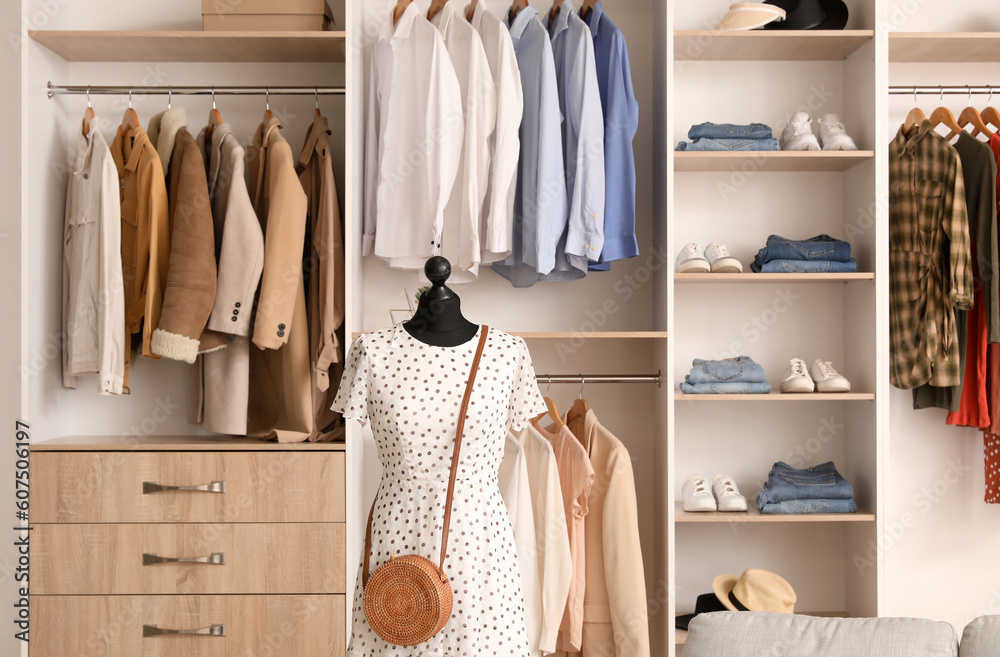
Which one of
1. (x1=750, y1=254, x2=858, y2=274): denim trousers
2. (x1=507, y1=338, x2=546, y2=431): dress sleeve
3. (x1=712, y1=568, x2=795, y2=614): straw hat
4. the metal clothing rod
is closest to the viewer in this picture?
(x1=507, y1=338, x2=546, y2=431): dress sleeve

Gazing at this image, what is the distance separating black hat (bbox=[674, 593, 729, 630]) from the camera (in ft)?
8.24

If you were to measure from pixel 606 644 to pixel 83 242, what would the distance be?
215 centimetres

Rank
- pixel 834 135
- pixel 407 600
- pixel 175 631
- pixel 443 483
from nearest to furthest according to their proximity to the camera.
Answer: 1. pixel 407 600
2. pixel 443 483
3. pixel 175 631
4. pixel 834 135

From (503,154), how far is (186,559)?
162 cm

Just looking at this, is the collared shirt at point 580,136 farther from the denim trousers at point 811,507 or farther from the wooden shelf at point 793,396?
the denim trousers at point 811,507

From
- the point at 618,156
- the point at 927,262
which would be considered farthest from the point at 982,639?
the point at 618,156

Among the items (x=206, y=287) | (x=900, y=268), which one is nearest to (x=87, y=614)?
(x=206, y=287)

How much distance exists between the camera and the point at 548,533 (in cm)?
239

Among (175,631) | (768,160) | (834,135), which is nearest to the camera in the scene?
(175,631)

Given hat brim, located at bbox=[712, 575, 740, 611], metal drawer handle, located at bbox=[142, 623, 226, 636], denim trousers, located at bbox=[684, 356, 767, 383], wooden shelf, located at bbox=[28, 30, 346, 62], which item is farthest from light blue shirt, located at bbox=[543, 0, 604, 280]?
metal drawer handle, located at bbox=[142, 623, 226, 636]

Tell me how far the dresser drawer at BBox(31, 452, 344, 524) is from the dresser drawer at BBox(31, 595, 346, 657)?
250mm

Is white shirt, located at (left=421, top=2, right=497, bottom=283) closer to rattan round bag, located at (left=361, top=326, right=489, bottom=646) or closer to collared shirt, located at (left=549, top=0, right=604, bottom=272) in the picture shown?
collared shirt, located at (left=549, top=0, right=604, bottom=272)

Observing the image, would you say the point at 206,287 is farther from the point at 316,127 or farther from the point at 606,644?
the point at 606,644

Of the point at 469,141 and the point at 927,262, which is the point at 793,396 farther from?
the point at 469,141
